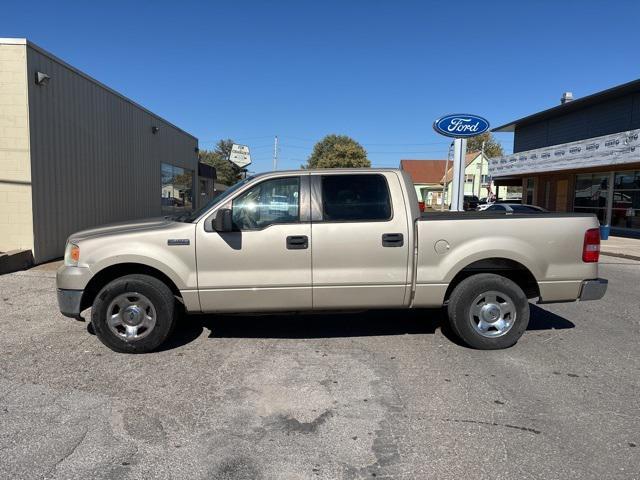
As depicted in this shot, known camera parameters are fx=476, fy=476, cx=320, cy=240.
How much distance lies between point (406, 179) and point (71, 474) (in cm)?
390

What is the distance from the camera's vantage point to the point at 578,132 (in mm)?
24703

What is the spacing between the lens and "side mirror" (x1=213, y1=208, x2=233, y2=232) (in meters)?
4.58

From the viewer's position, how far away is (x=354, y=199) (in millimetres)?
4961

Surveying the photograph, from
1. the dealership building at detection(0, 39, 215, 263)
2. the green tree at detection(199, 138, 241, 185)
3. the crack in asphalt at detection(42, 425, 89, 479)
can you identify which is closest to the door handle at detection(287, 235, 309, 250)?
the crack in asphalt at detection(42, 425, 89, 479)

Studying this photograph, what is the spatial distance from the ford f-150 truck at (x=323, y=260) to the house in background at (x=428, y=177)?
208ft

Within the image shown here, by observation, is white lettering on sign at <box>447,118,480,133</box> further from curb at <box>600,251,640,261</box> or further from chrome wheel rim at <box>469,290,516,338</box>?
chrome wheel rim at <box>469,290,516,338</box>

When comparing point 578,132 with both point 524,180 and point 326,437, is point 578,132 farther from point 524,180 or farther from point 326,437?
point 326,437

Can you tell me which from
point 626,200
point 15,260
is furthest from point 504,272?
point 626,200

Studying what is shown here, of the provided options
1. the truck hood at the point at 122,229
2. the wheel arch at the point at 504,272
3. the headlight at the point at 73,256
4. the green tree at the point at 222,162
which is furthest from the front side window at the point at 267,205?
the green tree at the point at 222,162

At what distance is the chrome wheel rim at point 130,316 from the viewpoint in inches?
188

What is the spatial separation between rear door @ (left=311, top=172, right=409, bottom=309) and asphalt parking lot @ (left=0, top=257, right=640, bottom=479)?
635mm

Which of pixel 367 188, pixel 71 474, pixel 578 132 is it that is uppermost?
pixel 578 132

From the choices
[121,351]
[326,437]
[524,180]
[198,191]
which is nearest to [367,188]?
[326,437]

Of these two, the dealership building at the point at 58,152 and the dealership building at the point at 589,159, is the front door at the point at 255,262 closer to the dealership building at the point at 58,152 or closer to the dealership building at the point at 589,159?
the dealership building at the point at 58,152
